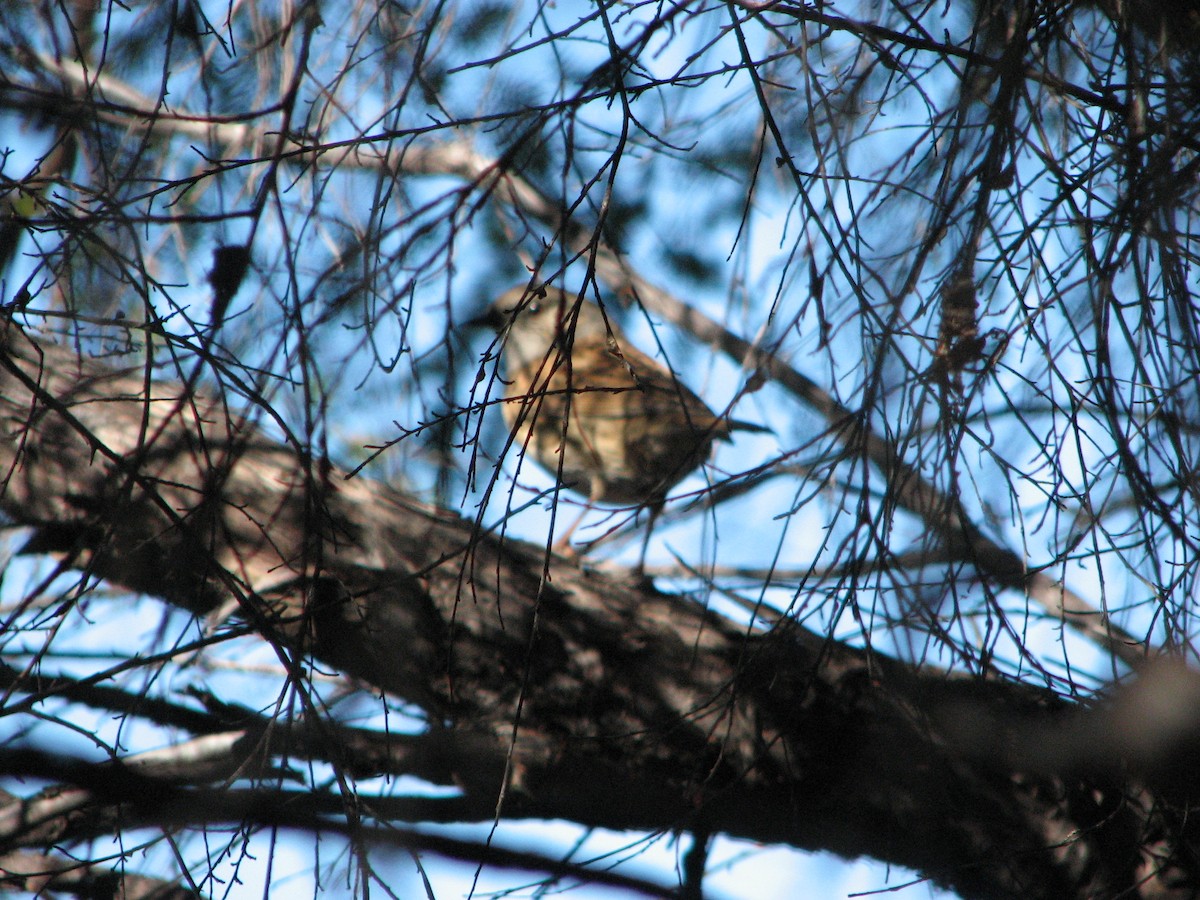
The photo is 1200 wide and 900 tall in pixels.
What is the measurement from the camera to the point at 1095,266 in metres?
1.94

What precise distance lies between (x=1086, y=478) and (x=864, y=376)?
0.56 metres

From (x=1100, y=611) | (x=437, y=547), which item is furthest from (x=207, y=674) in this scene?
(x=1100, y=611)

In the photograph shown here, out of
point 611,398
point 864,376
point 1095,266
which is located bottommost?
point 864,376

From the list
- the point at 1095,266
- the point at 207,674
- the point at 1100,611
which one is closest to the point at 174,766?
the point at 207,674

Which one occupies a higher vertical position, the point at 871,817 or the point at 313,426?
the point at 313,426

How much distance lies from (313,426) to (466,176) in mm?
1595

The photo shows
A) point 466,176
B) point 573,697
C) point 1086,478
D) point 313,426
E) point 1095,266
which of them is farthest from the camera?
point 466,176

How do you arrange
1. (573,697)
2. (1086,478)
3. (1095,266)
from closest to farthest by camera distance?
1. (1095,266)
2. (1086,478)
3. (573,697)

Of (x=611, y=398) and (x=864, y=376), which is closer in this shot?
(x=864, y=376)

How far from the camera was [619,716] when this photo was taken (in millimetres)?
2199

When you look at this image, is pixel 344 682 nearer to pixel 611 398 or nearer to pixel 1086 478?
pixel 1086 478

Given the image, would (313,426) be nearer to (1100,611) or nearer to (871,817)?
(871,817)

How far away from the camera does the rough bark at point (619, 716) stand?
1.97 meters

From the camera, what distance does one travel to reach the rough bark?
6.47ft
